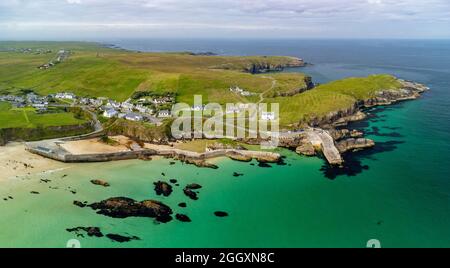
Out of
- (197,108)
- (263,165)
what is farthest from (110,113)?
(263,165)

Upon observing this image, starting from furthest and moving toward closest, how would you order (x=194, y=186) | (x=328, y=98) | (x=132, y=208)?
(x=328, y=98), (x=194, y=186), (x=132, y=208)

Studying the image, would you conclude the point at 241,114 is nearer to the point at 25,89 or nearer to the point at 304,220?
the point at 304,220

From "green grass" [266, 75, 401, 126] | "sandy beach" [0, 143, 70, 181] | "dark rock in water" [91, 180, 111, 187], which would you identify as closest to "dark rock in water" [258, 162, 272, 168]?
"green grass" [266, 75, 401, 126]

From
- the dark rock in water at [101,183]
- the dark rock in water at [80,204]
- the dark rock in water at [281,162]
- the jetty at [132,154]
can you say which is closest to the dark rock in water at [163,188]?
the dark rock in water at [101,183]

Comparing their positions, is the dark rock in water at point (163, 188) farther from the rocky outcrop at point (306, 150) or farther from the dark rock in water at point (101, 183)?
the rocky outcrop at point (306, 150)

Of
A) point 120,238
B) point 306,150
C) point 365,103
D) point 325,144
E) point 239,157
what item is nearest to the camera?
point 120,238

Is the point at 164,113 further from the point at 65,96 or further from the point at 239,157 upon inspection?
A: the point at 65,96

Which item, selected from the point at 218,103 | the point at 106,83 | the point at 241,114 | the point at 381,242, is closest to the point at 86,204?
the point at 381,242
